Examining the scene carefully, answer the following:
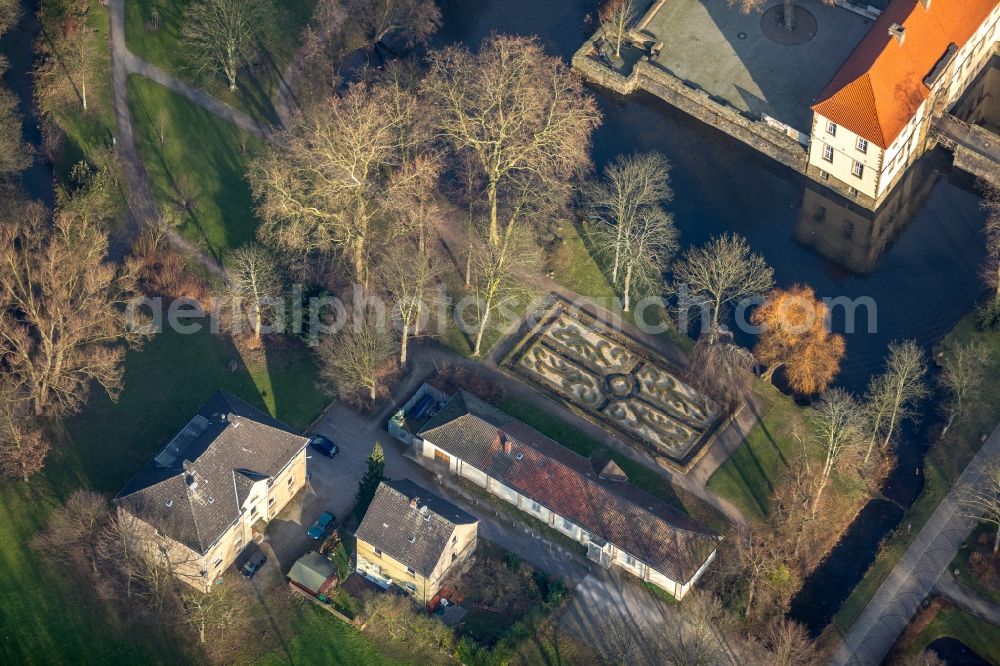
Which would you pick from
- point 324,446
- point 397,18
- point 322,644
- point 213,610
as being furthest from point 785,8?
point 213,610

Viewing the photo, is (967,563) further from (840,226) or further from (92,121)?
(92,121)

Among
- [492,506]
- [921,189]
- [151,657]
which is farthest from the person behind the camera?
[921,189]

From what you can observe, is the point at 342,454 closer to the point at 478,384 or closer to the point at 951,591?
the point at 478,384

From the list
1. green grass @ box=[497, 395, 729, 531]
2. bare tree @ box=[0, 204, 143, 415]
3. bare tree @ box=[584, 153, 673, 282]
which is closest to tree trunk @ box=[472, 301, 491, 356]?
green grass @ box=[497, 395, 729, 531]

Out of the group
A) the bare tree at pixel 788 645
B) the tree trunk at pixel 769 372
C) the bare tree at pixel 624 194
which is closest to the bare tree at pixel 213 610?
the bare tree at pixel 788 645

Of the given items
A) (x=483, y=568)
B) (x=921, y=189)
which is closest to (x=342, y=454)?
(x=483, y=568)
